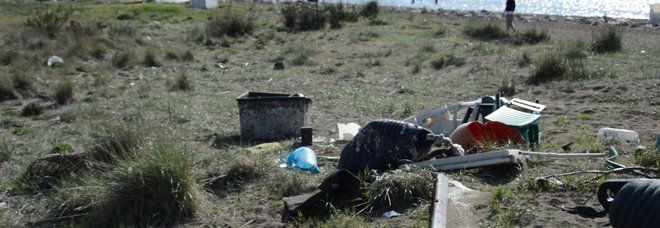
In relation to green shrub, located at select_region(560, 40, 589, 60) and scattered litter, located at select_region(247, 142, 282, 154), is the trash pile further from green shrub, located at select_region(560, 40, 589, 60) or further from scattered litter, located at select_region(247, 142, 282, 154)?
green shrub, located at select_region(560, 40, 589, 60)

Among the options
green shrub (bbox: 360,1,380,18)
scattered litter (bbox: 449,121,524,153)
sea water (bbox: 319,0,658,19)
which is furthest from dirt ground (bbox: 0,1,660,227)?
sea water (bbox: 319,0,658,19)

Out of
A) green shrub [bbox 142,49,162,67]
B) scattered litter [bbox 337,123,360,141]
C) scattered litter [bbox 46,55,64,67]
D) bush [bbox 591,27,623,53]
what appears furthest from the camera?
green shrub [bbox 142,49,162,67]

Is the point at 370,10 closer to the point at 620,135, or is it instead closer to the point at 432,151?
the point at 620,135

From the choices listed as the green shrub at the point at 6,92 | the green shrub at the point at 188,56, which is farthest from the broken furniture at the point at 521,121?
the green shrub at the point at 188,56

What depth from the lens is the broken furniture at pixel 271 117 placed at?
8.42 metres

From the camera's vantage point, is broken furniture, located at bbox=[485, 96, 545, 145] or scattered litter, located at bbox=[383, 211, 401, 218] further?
broken furniture, located at bbox=[485, 96, 545, 145]

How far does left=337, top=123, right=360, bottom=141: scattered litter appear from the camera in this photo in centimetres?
790

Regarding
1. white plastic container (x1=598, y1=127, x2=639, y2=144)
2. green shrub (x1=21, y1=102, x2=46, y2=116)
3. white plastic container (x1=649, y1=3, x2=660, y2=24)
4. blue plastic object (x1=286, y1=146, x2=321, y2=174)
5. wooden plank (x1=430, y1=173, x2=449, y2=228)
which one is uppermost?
wooden plank (x1=430, y1=173, x2=449, y2=228)

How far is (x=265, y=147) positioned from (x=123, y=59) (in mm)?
7667

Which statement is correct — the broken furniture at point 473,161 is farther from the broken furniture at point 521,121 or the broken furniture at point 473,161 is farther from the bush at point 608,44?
the bush at point 608,44

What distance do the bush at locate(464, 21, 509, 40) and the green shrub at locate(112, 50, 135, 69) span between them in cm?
739

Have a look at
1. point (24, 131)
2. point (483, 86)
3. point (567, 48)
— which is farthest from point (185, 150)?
point (567, 48)

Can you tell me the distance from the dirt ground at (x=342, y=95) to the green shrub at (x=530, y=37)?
522mm

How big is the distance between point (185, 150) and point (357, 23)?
53.3ft
